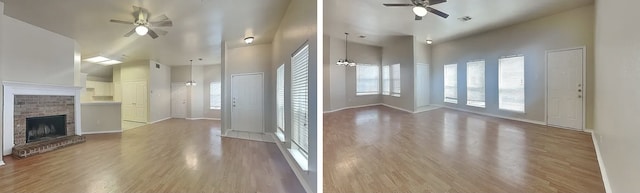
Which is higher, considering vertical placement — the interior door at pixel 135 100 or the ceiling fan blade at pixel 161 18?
the ceiling fan blade at pixel 161 18

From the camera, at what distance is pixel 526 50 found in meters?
4.96

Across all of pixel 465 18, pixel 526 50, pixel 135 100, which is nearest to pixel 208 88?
pixel 135 100

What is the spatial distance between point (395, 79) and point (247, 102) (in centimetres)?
382

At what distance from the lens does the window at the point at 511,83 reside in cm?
421

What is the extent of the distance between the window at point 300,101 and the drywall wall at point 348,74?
3.83ft

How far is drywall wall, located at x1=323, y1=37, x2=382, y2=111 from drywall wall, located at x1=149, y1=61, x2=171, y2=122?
293 inches

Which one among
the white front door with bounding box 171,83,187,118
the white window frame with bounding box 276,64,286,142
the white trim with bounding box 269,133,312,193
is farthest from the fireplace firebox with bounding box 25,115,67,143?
the white trim with bounding box 269,133,312,193

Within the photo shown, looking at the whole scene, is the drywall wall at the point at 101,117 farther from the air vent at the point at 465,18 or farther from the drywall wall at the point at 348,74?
the air vent at the point at 465,18

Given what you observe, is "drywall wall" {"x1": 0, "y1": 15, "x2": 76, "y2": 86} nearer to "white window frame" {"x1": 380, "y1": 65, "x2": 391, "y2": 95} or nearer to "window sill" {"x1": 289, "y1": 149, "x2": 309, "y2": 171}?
"window sill" {"x1": 289, "y1": 149, "x2": 309, "y2": 171}

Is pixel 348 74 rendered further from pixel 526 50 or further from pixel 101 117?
pixel 101 117

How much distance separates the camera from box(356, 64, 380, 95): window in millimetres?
4688

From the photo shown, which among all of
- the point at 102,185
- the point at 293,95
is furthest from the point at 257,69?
the point at 102,185

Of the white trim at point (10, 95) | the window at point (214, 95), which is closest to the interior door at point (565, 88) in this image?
the white trim at point (10, 95)

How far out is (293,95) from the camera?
3568 mm
